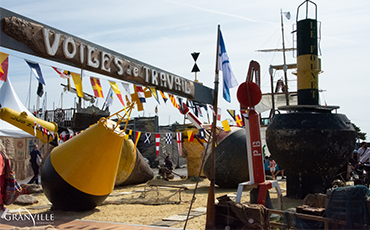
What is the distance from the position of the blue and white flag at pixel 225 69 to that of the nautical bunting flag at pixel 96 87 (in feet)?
9.73

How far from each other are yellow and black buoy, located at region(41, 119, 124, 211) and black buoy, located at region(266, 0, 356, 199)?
14.3 feet

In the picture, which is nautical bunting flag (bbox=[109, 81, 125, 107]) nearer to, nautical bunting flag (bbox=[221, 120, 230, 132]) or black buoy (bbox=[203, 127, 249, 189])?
nautical bunting flag (bbox=[221, 120, 230, 132])

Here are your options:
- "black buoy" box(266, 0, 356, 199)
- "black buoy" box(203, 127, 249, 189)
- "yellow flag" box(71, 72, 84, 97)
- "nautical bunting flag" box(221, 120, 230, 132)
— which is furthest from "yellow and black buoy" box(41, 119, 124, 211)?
"black buoy" box(203, 127, 249, 189)

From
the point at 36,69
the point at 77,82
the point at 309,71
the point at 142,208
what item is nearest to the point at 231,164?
the point at 142,208

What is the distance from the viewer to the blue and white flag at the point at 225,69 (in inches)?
252

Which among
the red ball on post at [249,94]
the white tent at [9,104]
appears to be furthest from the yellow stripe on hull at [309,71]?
the white tent at [9,104]

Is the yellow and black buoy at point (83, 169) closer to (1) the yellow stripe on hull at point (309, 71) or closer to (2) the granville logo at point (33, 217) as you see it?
(2) the granville logo at point (33, 217)

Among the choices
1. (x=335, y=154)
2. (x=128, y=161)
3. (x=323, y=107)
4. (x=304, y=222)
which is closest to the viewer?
(x=304, y=222)

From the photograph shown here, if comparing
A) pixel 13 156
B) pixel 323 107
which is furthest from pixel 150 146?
pixel 323 107

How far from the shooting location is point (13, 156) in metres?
14.8

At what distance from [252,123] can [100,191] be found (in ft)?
12.7

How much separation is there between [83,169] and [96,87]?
1912 mm

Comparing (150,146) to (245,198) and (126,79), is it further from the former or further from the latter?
(126,79)

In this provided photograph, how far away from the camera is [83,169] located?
751 centimetres
